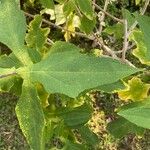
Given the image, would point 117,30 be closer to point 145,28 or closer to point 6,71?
point 145,28

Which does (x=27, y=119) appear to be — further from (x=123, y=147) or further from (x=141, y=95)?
(x=123, y=147)

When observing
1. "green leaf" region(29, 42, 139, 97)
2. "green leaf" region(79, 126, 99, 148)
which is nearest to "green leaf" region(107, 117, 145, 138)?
"green leaf" region(79, 126, 99, 148)

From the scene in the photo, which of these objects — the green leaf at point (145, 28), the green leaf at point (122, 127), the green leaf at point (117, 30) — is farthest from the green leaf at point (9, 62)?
the green leaf at point (117, 30)

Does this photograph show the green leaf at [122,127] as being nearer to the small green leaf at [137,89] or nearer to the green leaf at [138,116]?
the small green leaf at [137,89]

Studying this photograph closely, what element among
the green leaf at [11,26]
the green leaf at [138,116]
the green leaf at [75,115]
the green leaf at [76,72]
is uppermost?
the green leaf at [11,26]

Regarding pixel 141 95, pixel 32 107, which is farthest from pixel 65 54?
pixel 141 95

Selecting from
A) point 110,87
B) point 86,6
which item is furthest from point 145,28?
point 86,6
